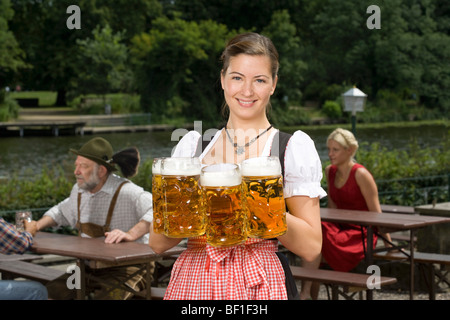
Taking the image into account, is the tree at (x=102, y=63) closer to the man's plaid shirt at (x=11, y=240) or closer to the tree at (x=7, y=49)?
the tree at (x=7, y=49)

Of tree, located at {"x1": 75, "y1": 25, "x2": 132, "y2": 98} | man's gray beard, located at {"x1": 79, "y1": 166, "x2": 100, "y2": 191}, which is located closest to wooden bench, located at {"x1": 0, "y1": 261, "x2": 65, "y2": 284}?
man's gray beard, located at {"x1": 79, "y1": 166, "x2": 100, "y2": 191}

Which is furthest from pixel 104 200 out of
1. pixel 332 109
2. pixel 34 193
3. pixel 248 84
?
pixel 332 109

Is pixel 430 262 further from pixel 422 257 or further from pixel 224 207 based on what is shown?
pixel 224 207

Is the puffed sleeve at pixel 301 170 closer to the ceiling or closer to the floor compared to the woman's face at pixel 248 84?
closer to the floor

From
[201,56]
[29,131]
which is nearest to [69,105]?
[29,131]

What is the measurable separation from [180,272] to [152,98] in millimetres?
43755

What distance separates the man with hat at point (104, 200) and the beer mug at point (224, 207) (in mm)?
2692

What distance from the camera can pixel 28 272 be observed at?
4.59 metres

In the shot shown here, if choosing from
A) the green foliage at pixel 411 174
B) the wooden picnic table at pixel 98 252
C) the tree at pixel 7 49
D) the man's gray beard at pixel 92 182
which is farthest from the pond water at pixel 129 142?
the wooden picnic table at pixel 98 252

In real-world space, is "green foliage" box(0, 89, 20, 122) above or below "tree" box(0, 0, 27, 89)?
below

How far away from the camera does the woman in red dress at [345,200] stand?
5.34 meters

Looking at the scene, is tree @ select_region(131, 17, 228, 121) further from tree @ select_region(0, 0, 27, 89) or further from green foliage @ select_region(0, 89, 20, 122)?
green foliage @ select_region(0, 89, 20, 122)

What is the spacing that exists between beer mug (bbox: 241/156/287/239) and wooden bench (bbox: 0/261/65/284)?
311 cm

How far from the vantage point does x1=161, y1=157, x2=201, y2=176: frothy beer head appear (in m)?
1.60
